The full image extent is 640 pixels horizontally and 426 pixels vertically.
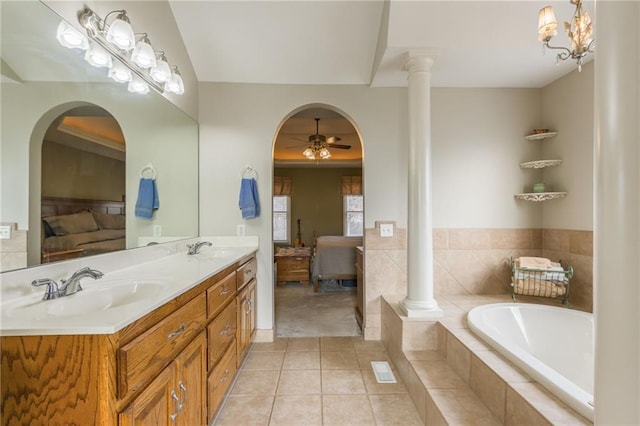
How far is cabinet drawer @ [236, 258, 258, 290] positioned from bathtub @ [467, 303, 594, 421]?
166 cm

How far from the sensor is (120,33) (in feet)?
5.07

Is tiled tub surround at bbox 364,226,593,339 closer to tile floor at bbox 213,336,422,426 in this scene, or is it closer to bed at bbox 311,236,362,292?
tile floor at bbox 213,336,422,426

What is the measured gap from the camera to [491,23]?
1.99m

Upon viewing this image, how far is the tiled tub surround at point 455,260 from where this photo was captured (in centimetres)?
269

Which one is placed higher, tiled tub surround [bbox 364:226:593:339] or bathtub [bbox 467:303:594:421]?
tiled tub surround [bbox 364:226:593:339]

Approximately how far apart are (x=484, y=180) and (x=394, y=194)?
911 millimetres

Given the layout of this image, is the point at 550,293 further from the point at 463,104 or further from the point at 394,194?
the point at 463,104

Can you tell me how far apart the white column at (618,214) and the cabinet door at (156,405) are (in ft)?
4.14

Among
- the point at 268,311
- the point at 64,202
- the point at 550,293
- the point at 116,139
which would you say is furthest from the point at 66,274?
the point at 550,293

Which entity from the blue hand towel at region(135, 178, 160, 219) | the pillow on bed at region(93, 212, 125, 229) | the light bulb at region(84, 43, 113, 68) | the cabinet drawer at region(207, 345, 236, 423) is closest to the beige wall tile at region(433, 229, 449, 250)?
the cabinet drawer at region(207, 345, 236, 423)

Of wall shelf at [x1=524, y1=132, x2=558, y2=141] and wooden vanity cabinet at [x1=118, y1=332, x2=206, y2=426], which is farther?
wall shelf at [x1=524, y1=132, x2=558, y2=141]

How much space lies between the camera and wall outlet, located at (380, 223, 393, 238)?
8.80ft

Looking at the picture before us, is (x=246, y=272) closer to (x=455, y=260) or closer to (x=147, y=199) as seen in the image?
(x=147, y=199)

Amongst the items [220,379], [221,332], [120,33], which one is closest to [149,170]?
[120,33]
